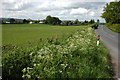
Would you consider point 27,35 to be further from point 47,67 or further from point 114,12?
point 114,12

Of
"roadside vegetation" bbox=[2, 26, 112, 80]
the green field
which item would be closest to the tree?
the green field

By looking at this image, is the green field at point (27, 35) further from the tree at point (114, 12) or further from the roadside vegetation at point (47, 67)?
the tree at point (114, 12)

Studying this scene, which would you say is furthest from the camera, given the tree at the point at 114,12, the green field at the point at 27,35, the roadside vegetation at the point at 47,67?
the tree at the point at 114,12

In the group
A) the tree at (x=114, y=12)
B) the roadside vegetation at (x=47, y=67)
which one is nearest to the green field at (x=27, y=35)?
the roadside vegetation at (x=47, y=67)

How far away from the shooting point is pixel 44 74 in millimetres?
5531

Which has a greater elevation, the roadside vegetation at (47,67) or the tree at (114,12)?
the tree at (114,12)

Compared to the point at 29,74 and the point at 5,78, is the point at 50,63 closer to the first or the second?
the point at 29,74

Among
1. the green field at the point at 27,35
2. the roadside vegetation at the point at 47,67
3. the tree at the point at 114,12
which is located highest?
the tree at the point at 114,12

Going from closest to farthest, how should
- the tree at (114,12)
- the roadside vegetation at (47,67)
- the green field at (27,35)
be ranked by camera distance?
the roadside vegetation at (47,67) → the green field at (27,35) → the tree at (114,12)

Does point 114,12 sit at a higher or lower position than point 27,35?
higher

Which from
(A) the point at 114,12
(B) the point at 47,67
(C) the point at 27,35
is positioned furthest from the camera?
(A) the point at 114,12

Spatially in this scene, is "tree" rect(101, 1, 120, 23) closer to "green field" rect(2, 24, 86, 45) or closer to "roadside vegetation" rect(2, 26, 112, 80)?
"green field" rect(2, 24, 86, 45)

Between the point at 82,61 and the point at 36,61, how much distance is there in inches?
73.8

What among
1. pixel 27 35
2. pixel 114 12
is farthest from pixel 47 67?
pixel 114 12
